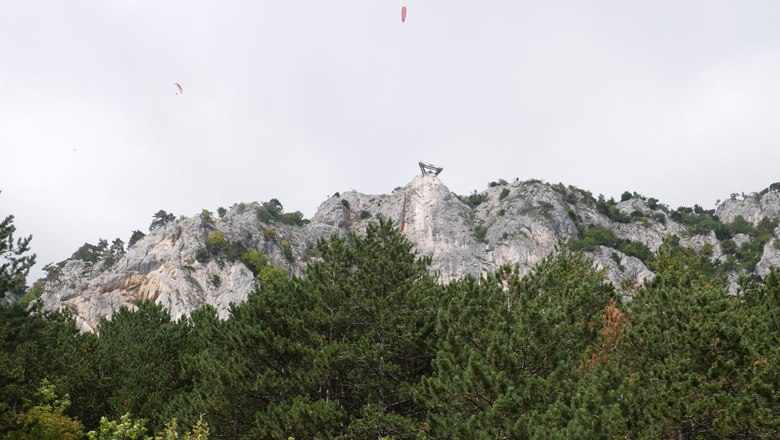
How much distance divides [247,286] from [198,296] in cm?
676

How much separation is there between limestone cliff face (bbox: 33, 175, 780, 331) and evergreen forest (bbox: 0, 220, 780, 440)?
44831 mm

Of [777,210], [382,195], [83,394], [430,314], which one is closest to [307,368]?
[430,314]

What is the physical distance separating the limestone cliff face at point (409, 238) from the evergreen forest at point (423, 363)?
4483 centimetres

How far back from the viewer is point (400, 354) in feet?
67.6

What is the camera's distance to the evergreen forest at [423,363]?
12930 millimetres

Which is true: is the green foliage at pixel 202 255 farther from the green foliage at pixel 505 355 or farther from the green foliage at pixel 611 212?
the green foliage at pixel 611 212

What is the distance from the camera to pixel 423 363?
2077cm

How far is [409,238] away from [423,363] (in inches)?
3434

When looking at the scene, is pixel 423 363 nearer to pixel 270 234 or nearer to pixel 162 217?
pixel 270 234

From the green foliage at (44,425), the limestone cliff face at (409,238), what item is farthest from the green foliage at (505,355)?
the limestone cliff face at (409,238)

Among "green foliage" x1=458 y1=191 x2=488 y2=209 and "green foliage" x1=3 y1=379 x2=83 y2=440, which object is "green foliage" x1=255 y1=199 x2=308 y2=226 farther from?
"green foliage" x1=3 y1=379 x2=83 y2=440

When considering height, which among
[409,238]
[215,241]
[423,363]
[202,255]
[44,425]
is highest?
[409,238]

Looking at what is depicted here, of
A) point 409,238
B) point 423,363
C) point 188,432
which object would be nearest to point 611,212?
point 409,238

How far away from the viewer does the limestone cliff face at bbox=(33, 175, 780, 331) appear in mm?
76188
